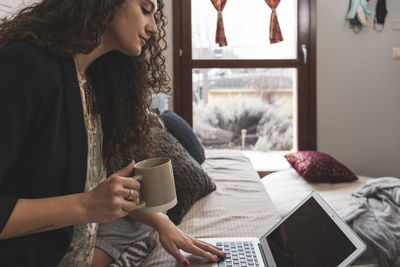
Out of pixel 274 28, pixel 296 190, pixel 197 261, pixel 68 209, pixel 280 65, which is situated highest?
pixel 274 28

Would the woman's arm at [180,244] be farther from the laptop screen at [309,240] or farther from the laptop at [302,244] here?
the laptop screen at [309,240]

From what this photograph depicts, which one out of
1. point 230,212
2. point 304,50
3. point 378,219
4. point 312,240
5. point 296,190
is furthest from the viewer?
point 304,50

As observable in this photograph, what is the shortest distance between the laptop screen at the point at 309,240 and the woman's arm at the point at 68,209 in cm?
47

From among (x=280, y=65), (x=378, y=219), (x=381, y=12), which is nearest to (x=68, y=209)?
(x=378, y=219)

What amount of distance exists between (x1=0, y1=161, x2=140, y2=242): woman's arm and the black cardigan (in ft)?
0.08

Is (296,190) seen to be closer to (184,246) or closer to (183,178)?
(183,178)

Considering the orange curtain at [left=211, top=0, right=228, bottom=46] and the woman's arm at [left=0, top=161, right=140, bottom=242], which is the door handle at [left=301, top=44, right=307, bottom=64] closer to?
the orange curtain at [left=211, top=0, right=228, bottom=46]

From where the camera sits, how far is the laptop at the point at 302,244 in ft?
2.63

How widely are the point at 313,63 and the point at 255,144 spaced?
2.88 ft

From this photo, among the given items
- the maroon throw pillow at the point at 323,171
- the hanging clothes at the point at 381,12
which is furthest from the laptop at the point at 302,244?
the hanging clothes at the point at 381,12

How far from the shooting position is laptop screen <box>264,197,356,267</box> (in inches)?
31.8

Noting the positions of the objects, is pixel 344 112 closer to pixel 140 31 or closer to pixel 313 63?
pixel 313 63

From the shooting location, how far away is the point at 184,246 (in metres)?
0.97

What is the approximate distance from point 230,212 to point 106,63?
0.85 metres
